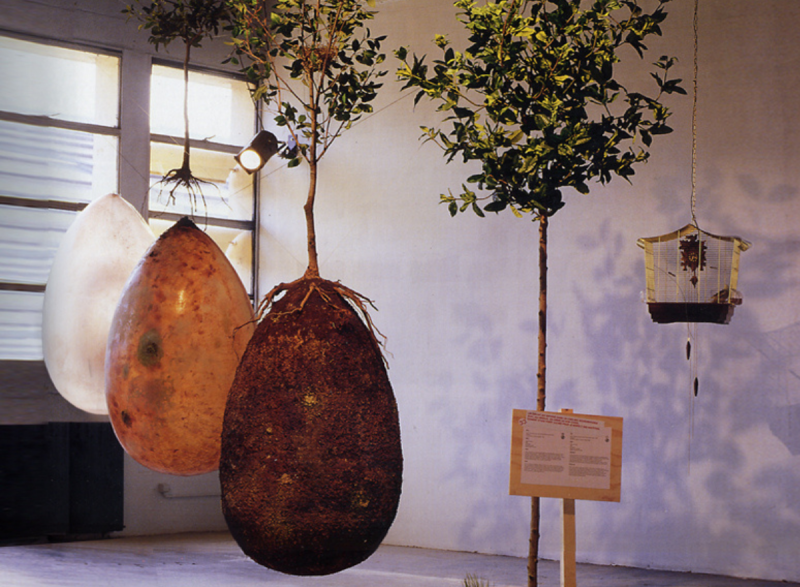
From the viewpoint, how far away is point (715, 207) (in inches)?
171

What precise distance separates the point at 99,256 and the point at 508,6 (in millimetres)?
1460

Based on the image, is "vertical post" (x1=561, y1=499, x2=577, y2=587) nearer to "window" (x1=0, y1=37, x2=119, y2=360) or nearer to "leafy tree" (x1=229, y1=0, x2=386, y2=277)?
"leafy tree" (x1=229, y1=0, x2=386, y2=277)

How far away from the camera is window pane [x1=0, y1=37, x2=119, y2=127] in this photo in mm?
4738

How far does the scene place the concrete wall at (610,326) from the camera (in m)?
4.16

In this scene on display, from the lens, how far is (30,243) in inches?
191

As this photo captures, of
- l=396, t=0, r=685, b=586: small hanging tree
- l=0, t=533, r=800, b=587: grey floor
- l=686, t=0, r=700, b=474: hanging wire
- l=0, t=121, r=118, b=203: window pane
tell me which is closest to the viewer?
l=396, t=0, r=685, b=586: small hanging tree

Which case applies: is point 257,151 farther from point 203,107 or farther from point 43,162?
point 43,162

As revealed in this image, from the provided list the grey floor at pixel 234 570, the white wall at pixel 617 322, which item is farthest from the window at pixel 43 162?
the white wall at pixel 617 322

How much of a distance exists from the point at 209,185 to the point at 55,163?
1022 millimetres

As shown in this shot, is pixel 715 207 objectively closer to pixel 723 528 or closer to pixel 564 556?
pixel 723 528

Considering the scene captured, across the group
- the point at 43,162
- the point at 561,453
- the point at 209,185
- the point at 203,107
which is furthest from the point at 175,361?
the point at 203,107

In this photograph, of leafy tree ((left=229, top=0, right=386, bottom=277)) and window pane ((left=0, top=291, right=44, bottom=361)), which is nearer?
leafy tree ((left=229, top=0, right=386, bottom=277))

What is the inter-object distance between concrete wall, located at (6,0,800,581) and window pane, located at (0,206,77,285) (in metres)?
1.14

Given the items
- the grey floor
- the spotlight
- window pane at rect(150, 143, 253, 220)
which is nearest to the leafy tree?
the grey floor
